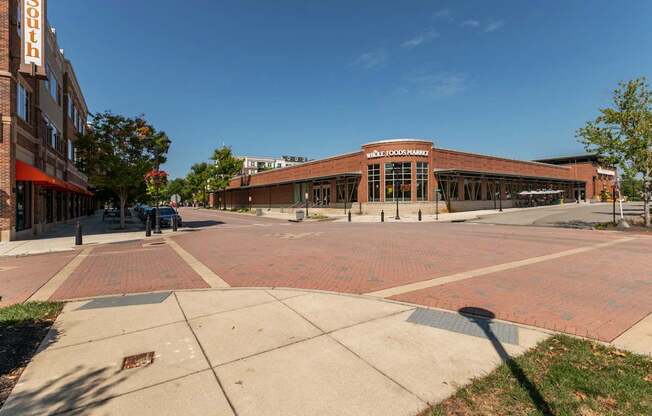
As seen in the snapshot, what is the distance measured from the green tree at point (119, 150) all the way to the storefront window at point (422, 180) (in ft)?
90.0

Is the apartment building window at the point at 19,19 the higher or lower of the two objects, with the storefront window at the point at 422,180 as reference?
higher

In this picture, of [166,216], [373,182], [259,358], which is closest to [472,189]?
[373,182]

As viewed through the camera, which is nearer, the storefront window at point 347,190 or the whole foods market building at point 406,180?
the whole foods market building at point 406,180

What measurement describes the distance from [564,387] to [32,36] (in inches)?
956

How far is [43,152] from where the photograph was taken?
69.6 ft

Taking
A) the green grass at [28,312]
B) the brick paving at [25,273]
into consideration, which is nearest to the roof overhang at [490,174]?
the brick paving at [25,273]

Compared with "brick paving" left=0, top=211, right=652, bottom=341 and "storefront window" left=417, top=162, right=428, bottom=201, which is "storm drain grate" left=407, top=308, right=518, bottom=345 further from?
"storefront window" left=417, top=162, right=428, bottom=201

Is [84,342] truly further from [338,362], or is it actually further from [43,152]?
[43,152]

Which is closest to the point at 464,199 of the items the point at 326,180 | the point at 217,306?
the point at 326,180

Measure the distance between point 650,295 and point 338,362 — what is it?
689cm

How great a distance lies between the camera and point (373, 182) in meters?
39.0

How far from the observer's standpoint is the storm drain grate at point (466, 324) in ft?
14.5

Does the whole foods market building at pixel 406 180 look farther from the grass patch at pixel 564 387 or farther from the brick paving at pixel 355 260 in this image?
the grass patch at pixel 564 387

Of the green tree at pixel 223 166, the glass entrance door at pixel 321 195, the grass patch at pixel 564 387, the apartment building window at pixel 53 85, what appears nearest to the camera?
the grass patch at pixel 564 387
